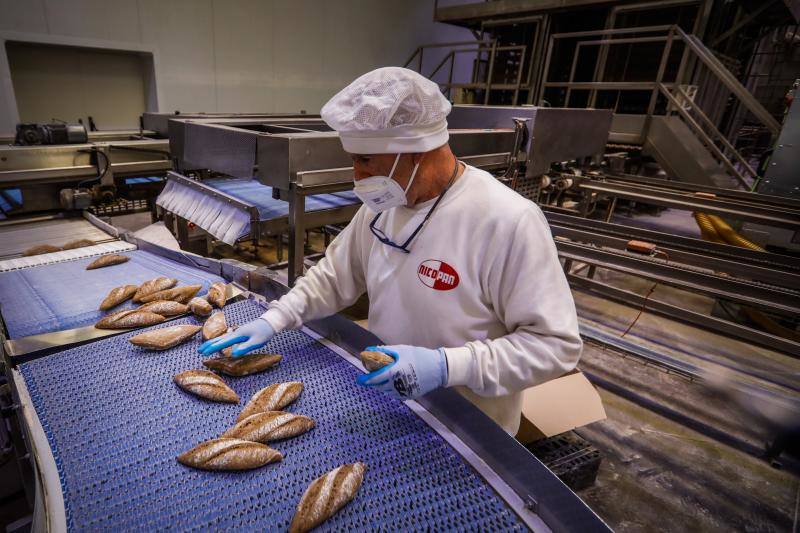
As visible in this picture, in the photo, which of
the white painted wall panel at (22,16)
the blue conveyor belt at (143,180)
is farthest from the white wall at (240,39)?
the blue conveyor belt at (143,180)

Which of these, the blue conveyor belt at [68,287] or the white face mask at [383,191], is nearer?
the white face mask at [383,191]

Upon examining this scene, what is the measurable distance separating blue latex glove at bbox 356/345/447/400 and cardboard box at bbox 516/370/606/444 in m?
1.35

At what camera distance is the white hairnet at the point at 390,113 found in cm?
111

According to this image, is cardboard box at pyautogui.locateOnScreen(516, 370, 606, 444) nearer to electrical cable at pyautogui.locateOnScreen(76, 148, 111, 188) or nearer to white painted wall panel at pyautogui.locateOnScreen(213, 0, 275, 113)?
electrical cable at pyautogui.locateOnScreen(76, 148, 111, 188)

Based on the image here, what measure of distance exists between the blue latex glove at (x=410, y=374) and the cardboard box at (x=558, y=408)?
1.35m

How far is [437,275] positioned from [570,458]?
150cm

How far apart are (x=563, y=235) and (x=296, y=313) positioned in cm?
227

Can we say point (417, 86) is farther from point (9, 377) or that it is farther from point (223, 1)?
point (223, 1)

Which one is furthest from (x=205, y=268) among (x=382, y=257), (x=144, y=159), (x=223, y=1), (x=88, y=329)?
(x=223, y=1)

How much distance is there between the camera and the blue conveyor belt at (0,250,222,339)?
54.4 inches

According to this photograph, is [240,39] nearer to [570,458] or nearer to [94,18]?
[94,18]

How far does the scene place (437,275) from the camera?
1236 millimetres

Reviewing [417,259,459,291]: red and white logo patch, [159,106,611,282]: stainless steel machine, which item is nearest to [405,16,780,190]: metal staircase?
[159,106,611,282]: stainless steel machine

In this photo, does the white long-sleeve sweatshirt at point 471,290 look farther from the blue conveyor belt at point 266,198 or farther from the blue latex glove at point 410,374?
the blue conveyor belt at point 266,198
